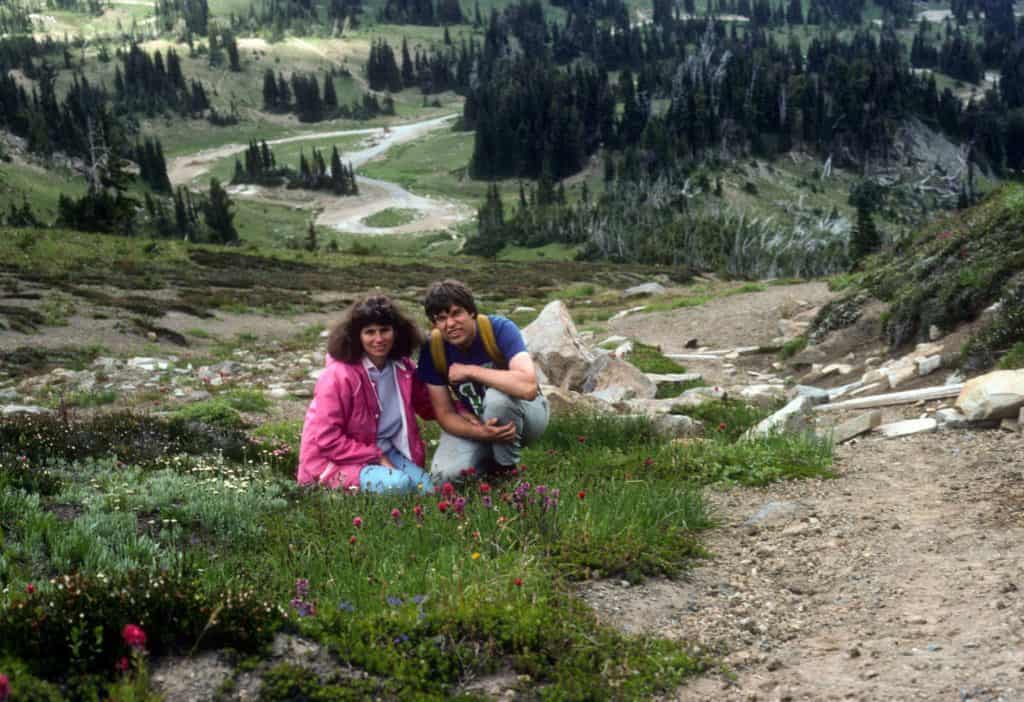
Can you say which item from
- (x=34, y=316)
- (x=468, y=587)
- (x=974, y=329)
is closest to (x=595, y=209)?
(x=34, y=316)

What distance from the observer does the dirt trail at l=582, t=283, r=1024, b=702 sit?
4289mm

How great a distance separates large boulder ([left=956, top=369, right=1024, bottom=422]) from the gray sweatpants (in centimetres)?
465

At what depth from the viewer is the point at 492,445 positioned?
24.7ft

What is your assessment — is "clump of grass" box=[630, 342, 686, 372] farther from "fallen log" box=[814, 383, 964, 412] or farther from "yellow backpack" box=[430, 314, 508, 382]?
"yellow backpack" box=[430, 314, 508, 382]

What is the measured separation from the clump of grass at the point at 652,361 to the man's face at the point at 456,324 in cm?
1144

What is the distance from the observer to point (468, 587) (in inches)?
183

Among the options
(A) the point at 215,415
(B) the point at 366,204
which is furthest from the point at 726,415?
(B) the point at 366,204

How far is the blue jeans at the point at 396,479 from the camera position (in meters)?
6.91

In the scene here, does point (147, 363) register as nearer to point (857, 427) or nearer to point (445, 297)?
point (445, 297)

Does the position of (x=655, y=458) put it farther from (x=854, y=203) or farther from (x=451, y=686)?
(x=854, y=203)

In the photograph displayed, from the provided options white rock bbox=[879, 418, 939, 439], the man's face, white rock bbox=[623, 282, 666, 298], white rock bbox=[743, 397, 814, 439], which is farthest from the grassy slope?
white rock bbox=[623, 282, 666, 298]

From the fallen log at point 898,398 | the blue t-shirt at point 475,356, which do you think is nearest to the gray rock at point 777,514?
the blue t-shirt at point 475,356

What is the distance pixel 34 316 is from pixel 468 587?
25601 mm

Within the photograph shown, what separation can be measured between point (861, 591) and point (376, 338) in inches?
167
